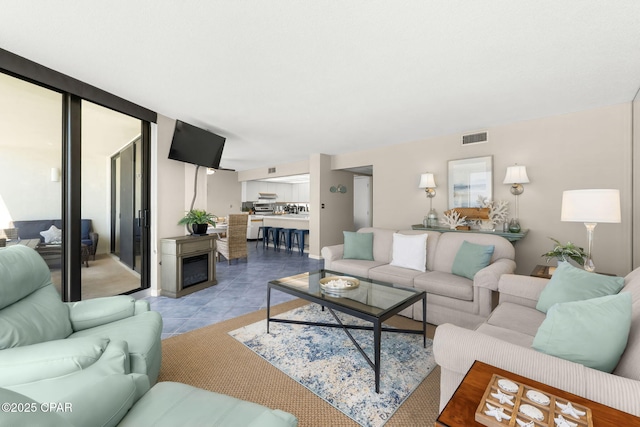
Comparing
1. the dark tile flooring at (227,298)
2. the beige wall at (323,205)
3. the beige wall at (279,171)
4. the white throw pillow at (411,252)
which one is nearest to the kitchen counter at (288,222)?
the beige wall at (323,205)

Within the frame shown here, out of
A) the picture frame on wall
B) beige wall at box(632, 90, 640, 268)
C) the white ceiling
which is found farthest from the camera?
the picture frame on wall

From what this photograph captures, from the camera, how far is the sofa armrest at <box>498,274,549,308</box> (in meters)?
2.09

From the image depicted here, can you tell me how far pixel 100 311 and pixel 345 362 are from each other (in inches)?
69.1

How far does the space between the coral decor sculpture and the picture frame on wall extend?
0.18 m

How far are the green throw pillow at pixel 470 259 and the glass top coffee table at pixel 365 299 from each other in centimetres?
81

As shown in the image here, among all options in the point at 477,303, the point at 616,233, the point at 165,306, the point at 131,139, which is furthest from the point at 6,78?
the point at 616,233

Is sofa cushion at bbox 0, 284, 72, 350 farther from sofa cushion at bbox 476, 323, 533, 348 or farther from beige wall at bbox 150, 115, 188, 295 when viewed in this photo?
sofa cushion at bbox 476, 323, 533, 348

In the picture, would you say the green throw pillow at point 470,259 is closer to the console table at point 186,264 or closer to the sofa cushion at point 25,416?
the sofa cushion at point 25,416

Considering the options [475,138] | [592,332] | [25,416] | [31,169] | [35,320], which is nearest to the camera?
[25,416]

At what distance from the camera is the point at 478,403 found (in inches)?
36.9

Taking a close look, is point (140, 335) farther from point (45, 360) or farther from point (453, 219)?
point (453, 219)

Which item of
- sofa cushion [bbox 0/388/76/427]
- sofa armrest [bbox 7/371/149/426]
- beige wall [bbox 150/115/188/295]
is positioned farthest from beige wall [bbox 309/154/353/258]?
sofa cushion [bbox 0/388/76/427]

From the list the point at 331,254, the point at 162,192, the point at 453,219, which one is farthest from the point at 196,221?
the point at 453,219

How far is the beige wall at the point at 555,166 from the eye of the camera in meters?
3.35
